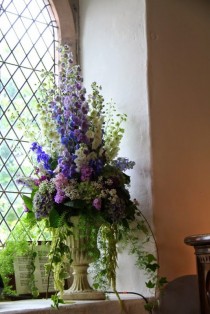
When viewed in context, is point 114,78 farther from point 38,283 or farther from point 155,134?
point 38,283

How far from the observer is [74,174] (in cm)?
Result: 299

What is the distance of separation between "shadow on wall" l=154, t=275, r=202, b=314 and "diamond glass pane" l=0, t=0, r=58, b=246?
79 centimetres

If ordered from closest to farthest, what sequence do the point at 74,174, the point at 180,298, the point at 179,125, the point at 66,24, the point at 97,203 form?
the point at 97,203 < the point at 74,174 < the point at 180,298 < the point at 179,125 < the point at 66,24

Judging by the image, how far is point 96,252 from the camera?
118 inches

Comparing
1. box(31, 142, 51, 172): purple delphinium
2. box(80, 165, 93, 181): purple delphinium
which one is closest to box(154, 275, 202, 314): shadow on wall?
box(80, 165, 93, 181): purple delphinium

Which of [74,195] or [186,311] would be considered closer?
[74,195]

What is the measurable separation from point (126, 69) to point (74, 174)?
91 cm

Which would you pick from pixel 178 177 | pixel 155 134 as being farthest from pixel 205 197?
pixel 155 134

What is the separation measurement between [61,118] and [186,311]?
116cm

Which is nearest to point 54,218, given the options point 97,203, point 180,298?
point 97,203

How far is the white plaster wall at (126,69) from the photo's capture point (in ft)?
11.1

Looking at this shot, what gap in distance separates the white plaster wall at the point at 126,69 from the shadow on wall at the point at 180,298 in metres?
0.16

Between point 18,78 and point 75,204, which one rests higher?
point 18,78

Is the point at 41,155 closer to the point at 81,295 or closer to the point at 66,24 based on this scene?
the point at 81,295
